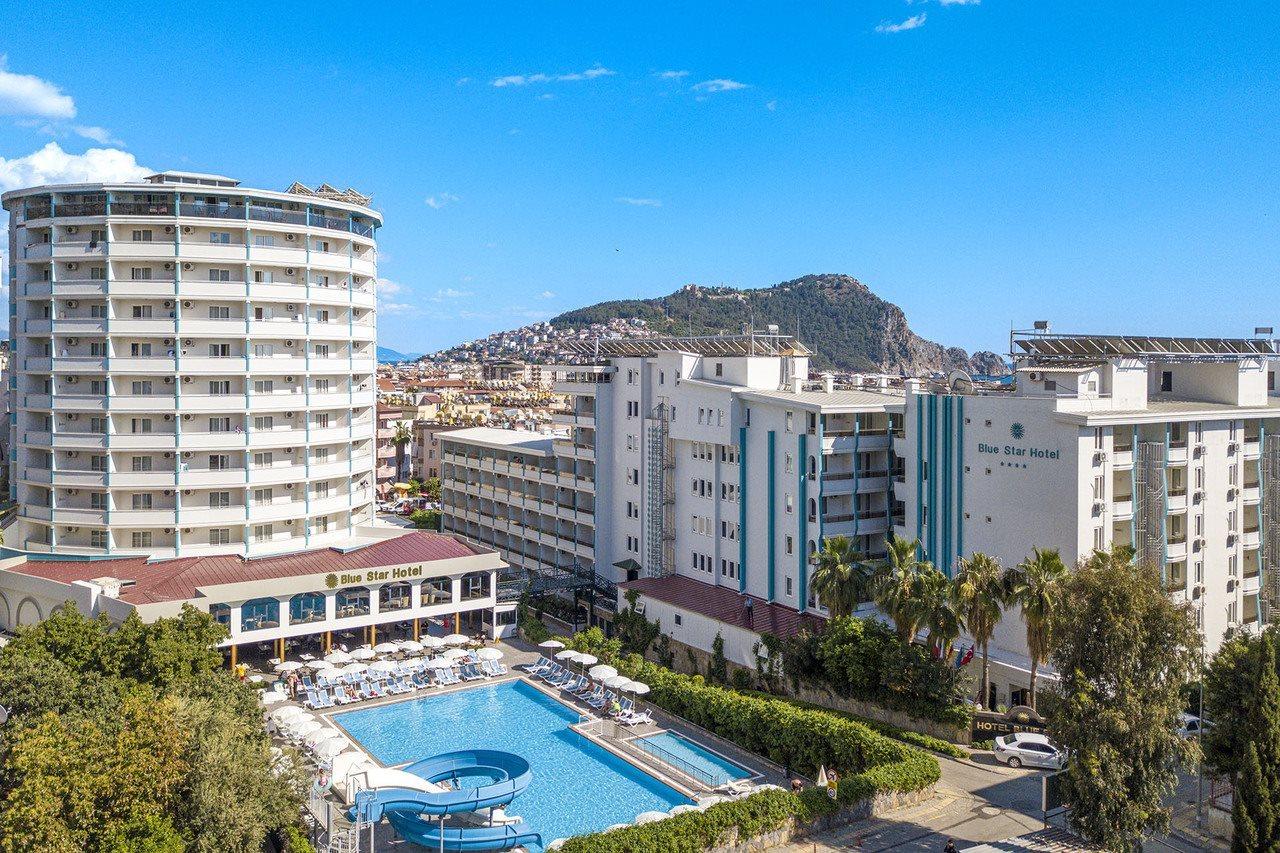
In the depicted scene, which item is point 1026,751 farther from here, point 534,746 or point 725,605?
point 534,746

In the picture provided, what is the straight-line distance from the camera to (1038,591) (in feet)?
127

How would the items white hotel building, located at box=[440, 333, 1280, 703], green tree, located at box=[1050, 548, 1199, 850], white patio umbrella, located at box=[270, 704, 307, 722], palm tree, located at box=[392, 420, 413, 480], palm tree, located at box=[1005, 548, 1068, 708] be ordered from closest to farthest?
green tree, located at box=[1050, 548, 1199, 850], palm tree, located at box=[1005, 548, 1068, 708], white patio umbrella, located at box=[270, 704, 307, 722], white hotel building, located at box=[440, 333, 1280, 703], palm tree, located at box=[392, 420, 413, 480]

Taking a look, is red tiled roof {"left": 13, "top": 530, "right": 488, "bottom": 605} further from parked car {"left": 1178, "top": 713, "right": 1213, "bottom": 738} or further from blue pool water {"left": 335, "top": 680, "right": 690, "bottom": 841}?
parked car {"left": 1178, "top": 713, "right": 1213, "bottom": 738}

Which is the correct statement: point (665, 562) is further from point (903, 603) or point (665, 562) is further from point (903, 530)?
point (903, 603)

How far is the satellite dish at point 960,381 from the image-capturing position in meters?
50.5

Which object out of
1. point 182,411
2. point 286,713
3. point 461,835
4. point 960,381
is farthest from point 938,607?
point 182,411

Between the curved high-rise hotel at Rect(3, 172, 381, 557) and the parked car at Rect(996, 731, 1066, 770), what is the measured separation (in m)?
40.3

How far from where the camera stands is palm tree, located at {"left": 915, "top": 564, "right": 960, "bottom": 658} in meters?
40.6

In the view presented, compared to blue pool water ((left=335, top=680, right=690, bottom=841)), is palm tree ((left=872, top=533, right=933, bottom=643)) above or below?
above

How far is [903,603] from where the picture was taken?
A: 136 ft

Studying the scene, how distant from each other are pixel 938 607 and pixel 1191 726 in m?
12.2

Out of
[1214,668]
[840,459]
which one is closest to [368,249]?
[840,459]

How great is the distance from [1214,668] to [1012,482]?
46.4 feet

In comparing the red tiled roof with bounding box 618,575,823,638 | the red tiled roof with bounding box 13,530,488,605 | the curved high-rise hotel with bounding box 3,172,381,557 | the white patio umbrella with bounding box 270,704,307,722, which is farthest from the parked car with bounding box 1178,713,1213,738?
the curved high-rise hotel with bounding box 3,172,381,557
